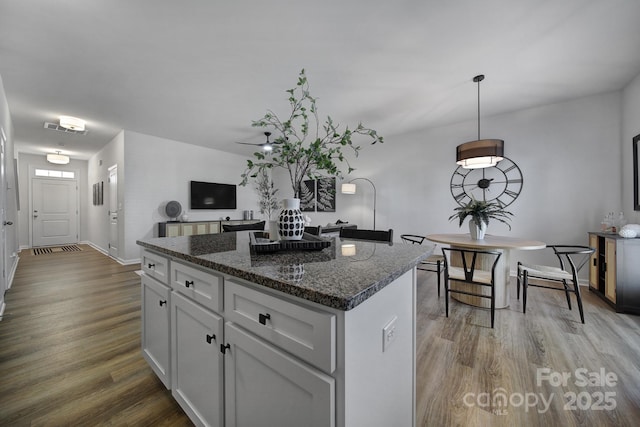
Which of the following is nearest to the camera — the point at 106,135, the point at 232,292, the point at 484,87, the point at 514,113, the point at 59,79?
the point at 232,292

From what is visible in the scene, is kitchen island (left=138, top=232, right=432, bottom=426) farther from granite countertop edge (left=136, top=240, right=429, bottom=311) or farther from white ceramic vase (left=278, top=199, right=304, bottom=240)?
white ceramic vase (left=278, top=199, right=304, bottom=240)

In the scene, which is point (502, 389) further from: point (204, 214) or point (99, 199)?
point (99, 199)

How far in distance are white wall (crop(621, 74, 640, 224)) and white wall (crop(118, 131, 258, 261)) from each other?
22.0 feet

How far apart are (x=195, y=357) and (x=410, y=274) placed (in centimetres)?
102

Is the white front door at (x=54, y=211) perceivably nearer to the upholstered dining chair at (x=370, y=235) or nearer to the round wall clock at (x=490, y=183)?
the upholstered dining chair at (x=370, y=235)

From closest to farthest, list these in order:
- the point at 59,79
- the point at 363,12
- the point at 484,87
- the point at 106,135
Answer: the point at 363,12, the point at 59,79, the point at 484,87, the point at 106,135

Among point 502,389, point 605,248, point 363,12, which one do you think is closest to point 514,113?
point 605,248

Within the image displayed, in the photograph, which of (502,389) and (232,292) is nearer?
(232,292)

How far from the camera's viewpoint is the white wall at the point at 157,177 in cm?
461

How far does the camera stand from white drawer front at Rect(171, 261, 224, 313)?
99 centimetres

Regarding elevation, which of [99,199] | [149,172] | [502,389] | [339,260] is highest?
[149,172]

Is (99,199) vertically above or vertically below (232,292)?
above

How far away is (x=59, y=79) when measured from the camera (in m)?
2.76

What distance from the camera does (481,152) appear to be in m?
2.92
